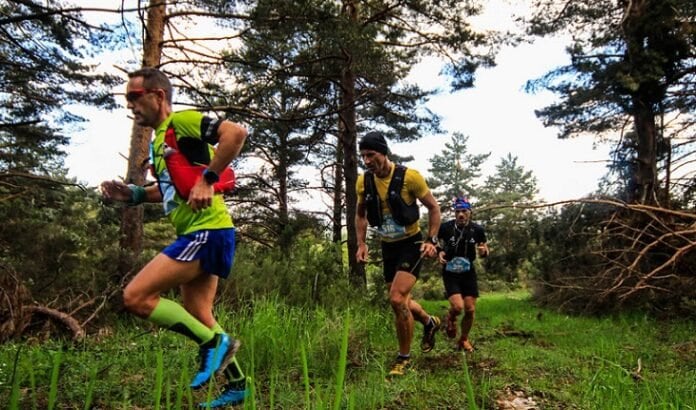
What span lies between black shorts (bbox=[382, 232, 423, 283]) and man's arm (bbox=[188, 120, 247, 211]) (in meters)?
2.52

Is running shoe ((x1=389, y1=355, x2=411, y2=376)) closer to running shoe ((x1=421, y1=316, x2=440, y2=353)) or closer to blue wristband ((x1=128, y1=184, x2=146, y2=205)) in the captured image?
running shoe ((x1=421, y1=316, x2=440, y2=353))

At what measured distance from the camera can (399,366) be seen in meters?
4.54

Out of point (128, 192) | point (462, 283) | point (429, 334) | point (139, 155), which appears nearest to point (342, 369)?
point (128, 192)

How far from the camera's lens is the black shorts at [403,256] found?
4816 mm

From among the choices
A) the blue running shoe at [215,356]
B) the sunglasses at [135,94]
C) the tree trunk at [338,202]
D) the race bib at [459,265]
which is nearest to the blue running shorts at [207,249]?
the blue running shoe at [215,356]

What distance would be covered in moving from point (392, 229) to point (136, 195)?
2.50 meters

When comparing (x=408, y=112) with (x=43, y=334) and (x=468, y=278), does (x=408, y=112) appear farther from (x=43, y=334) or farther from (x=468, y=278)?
(x=43, y=334)

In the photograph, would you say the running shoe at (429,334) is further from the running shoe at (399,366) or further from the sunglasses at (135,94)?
the sunglasses at (135,94)

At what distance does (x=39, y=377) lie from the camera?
10.6 ft

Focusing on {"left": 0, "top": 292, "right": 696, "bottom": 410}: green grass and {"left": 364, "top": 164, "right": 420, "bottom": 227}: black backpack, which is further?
{"left": 364, "top": 164, "right": 420, "bottom": 227}: black backpack

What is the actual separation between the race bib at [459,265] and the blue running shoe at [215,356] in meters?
4.35

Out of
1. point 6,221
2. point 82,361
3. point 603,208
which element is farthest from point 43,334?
point 603,208

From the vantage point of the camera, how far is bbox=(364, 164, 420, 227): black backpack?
188 inches

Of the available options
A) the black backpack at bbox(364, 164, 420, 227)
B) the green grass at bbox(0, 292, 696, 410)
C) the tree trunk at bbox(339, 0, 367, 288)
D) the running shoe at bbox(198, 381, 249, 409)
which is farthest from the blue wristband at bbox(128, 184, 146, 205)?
the tree trunk at bbox(339, 0, 367, 288)
